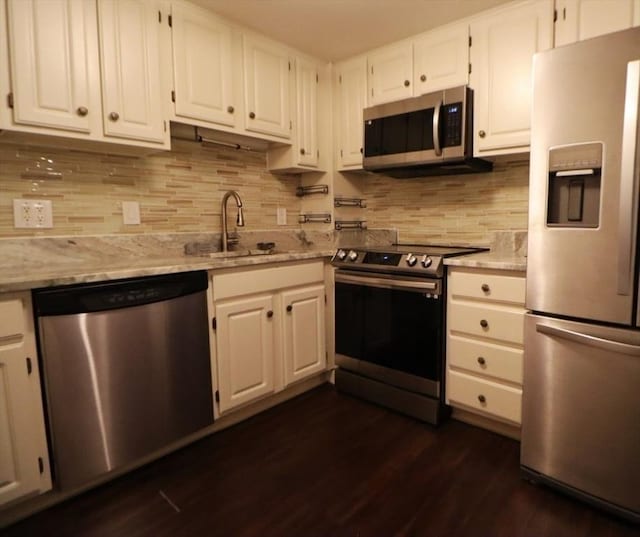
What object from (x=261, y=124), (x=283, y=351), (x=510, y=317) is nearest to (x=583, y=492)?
(x=510, y=317)

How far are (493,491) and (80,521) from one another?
1.61m

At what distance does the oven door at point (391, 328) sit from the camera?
84.3 inches

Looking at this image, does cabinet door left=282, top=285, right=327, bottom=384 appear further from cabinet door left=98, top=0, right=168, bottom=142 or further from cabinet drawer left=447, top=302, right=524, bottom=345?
cabinet door left=98, top=0, right=168, bottom=142

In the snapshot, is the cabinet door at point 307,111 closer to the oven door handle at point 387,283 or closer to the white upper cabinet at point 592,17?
the oven door handle at point 387,283

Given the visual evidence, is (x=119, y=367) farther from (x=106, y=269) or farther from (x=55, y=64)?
(x=55, y=64)

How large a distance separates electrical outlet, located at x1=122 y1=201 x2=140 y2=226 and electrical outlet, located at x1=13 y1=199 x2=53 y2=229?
0.33m

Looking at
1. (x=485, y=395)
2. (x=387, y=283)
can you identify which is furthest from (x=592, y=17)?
(x=485, y=395)

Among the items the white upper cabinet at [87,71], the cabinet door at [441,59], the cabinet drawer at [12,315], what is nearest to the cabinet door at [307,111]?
the cabinet door at [441,59]

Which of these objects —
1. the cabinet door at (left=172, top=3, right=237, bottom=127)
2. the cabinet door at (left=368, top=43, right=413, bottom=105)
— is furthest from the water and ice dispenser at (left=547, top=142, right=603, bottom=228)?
the cabinet door at (left=172, top=3, right=237, bottom=127)

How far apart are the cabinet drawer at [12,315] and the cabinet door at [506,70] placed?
2252 millimetres

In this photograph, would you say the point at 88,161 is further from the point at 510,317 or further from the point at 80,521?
the point at 510,317

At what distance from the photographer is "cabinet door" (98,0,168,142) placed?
1.77m

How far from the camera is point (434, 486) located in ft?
5.45

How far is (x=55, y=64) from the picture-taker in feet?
5.37
